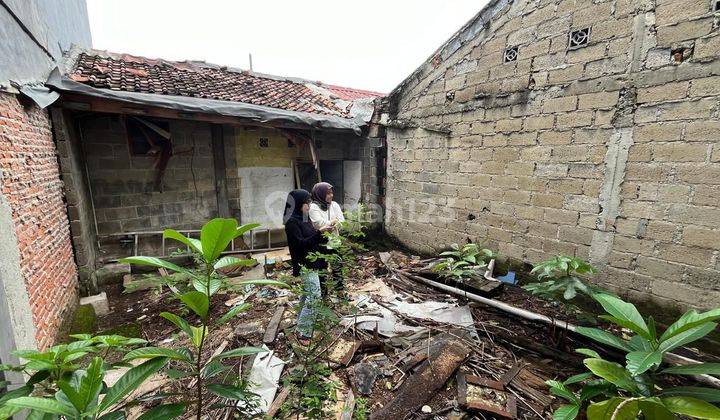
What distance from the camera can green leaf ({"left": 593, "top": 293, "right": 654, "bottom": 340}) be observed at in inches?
74.4

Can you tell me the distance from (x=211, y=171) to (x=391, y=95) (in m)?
4.19

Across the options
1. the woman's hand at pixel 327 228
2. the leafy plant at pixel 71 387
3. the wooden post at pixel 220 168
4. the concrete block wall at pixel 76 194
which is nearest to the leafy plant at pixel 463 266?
the woman's hand at pixel 327 228

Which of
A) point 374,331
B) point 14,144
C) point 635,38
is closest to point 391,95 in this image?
point 635,38

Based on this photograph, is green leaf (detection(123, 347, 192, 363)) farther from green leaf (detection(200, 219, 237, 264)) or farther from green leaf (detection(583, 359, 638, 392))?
green leaf (detection(583, 359, 638, 392))

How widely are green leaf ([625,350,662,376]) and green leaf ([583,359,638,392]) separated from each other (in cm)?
13

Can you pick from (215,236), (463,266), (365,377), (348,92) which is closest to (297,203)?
(365,377)

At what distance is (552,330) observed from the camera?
10.6 feet

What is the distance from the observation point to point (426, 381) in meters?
2.67

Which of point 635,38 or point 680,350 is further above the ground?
point 635,38

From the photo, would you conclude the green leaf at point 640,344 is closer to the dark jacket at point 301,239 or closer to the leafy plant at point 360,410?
the leafy plant at point 360,410

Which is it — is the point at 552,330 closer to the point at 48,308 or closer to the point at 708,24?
the point at 708,24

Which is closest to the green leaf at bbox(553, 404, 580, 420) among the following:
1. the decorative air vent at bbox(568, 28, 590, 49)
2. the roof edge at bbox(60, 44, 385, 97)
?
the decorative air vent at bbox(568, 28, 590, 49)

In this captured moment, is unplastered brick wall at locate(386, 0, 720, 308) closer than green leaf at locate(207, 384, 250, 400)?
No

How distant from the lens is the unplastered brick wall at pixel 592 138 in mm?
3027
